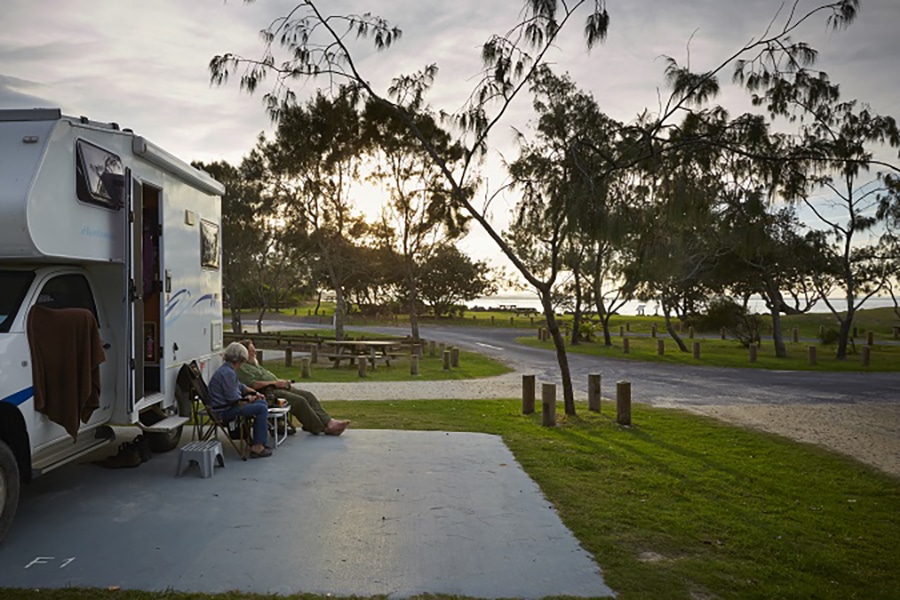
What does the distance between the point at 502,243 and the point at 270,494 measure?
6.45m

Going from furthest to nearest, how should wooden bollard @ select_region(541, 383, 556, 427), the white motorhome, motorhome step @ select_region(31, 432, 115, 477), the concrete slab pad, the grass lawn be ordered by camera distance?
wooden bollard @ select_region(541, 383, 556, 427) < motorhome step @ select_region(31, 432, 115, 477) < the white motorhome < the grass lawn < the concrete slab pad

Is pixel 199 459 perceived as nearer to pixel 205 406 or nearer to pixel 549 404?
pixel 205 406

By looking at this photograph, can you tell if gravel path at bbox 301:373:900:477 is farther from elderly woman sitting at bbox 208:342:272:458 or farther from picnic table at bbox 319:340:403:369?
elderly woman sitting at bbox 208:342:272:458

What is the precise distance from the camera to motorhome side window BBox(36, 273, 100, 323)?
5727mm

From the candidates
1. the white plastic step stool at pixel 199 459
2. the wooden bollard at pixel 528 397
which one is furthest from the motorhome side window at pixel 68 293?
the wooden bollard at pixel 528 397

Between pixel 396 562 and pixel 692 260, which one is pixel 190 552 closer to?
pixel 396 562

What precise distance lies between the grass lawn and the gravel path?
703 mm

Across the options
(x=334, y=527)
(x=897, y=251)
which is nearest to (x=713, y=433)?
(x=334, y=527)

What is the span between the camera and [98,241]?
6.04 m

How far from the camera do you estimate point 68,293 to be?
236 inches

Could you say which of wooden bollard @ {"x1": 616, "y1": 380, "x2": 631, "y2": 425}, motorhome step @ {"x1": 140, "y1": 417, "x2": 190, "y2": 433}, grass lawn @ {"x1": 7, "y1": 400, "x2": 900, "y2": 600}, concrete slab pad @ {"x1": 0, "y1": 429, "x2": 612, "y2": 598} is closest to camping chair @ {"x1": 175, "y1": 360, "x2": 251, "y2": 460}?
concrete slab pad @ {"x1": 0, "y1": 429, "x2": 612, "y2": 598}

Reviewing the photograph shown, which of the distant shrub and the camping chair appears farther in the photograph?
the distant shrub

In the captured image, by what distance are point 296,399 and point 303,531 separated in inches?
147

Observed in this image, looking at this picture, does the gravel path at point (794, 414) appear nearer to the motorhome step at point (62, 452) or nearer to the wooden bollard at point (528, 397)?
the wooden bollard at point (528, 397)
